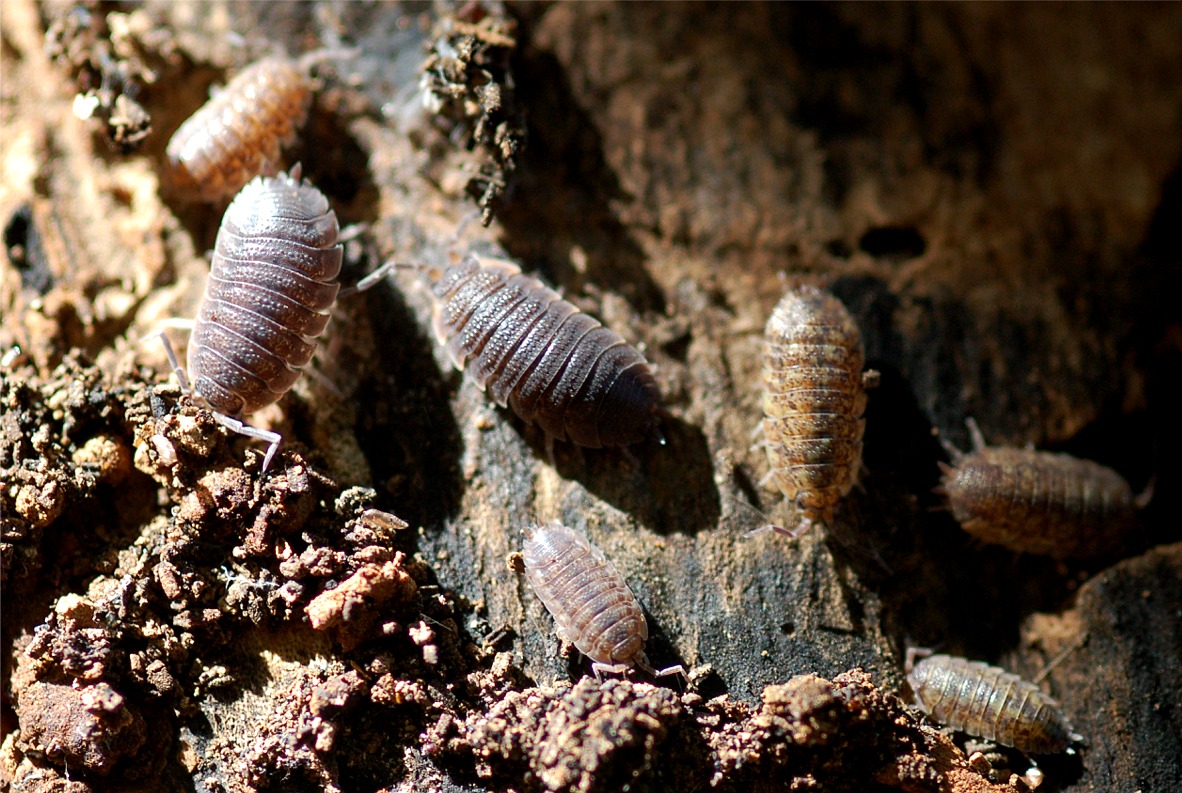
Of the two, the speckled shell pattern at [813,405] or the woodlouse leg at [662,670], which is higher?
the speckled shell pattern at [813,405]

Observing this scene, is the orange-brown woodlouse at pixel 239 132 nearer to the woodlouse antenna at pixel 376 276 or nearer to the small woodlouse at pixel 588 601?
the woodlouse antenna at pixel 376 276

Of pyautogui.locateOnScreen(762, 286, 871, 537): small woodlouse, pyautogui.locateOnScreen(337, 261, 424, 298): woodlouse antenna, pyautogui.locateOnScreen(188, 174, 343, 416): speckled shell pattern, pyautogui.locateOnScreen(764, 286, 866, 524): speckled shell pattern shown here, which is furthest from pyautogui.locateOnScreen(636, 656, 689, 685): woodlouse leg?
pyautogui.locateOnScreen(337, 261, 424, 298): woodlouse antenna

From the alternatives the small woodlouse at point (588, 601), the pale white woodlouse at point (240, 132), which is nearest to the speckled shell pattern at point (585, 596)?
the small woodlouse at point (588, 601)

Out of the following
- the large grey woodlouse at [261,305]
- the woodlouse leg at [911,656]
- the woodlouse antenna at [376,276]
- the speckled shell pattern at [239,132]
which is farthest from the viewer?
the speckled shell pattern at [239,132]

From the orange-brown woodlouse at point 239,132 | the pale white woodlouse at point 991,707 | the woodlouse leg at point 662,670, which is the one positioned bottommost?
the pale white woodlouse at point 991,707

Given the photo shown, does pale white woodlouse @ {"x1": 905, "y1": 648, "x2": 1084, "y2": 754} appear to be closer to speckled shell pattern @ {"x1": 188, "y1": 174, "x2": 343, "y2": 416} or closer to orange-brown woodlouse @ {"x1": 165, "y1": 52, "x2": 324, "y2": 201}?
speckled shell pattern @ {"x1": 188, "y1": 174, "x2": 343, "y2": 416}

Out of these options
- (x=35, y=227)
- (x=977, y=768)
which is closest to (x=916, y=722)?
(x=977, y=768)
